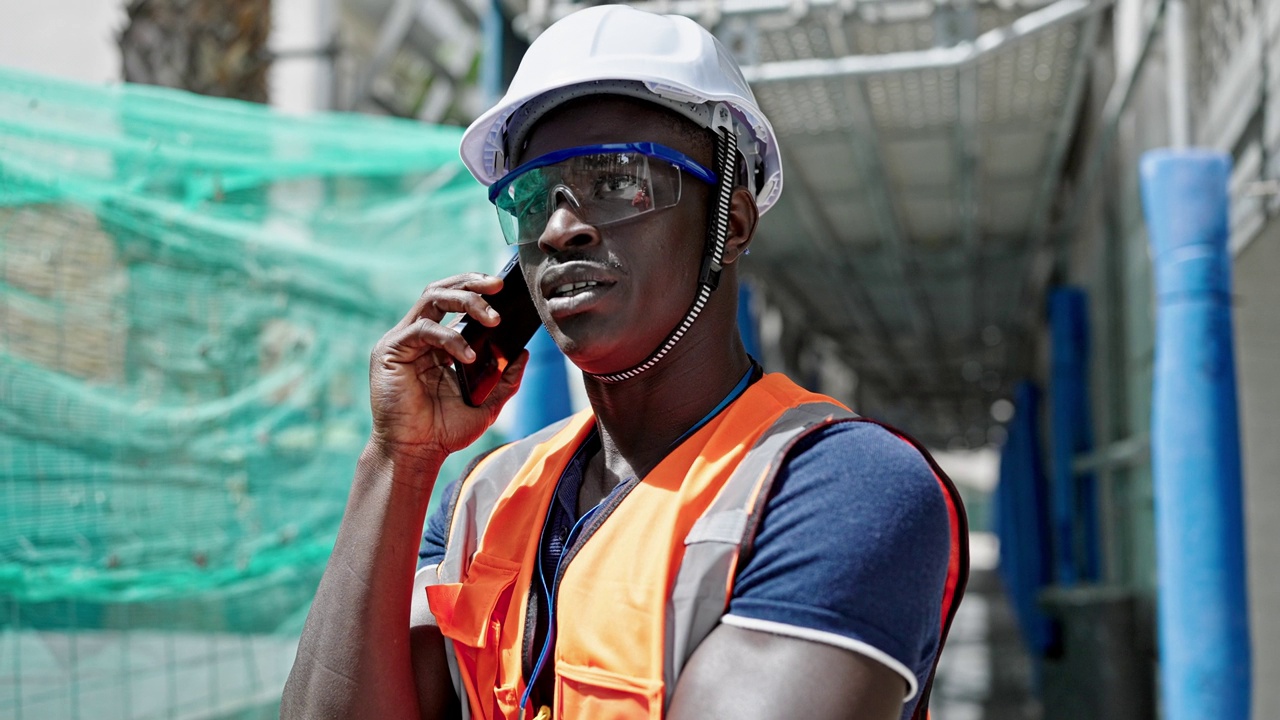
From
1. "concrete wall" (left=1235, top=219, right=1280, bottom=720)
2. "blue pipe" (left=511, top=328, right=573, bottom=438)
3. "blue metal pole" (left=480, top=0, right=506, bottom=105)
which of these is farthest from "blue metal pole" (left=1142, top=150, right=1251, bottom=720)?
"blue metal pole" (left=480, top=0, right=506, bottom=105)

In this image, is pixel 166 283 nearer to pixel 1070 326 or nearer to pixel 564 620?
pixel 564 620

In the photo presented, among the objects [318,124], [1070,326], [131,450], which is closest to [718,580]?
[131,450]

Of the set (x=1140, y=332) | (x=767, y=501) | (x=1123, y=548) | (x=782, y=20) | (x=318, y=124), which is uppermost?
(x=782, y=20)

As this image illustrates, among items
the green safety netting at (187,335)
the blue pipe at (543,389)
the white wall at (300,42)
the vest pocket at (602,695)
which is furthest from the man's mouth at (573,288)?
the white wall at (300,42)

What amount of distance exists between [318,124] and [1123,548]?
546cm

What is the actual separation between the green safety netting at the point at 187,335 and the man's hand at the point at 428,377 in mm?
1774

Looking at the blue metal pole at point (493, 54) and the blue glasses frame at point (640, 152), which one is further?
the blue metal pole at point (493, 54)

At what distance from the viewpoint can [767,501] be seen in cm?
141

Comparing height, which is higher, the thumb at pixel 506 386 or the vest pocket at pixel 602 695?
the thumb at pixel 506 386

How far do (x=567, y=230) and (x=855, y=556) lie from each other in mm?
647

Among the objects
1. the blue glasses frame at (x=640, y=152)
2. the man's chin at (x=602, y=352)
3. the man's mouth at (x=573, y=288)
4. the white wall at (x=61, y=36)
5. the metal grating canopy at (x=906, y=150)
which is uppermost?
the white wall at (x=61, y=36)

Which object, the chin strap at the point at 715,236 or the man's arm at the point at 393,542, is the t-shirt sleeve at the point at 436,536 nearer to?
the man's arm at the point at 393,542

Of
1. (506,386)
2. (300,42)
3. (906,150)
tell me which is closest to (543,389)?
(506,386)

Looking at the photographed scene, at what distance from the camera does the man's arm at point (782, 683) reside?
127cm
